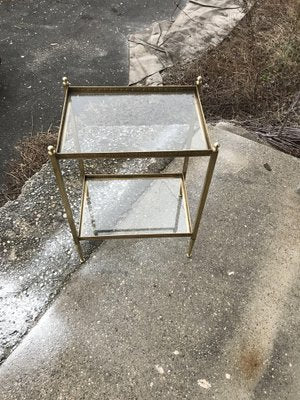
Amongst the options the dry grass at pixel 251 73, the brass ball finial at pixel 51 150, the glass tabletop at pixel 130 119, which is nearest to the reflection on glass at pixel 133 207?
the glass tabletop at pixel 130 119

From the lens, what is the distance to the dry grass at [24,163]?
104 inches

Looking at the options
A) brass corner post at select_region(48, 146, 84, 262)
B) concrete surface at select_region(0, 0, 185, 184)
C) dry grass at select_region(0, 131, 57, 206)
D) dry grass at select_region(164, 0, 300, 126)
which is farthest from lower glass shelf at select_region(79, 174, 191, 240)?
dry grass at select_region(164, 0, 300, 126)

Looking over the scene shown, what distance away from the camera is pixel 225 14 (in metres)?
4.12

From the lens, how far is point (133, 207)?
2162 millimetres

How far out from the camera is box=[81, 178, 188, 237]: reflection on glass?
→ 6.53 feet

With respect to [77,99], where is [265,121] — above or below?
below

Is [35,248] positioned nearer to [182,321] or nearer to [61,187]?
[61,187]

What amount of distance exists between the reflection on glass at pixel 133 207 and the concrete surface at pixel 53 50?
1.02 m

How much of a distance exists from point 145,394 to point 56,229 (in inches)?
→ 40.6

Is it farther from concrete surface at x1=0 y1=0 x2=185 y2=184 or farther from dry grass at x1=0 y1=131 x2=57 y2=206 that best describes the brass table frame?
concrete surface at x1=0 y1=0 x2=185 y2=184

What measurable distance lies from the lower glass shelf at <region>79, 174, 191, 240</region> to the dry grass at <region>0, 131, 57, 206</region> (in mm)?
761

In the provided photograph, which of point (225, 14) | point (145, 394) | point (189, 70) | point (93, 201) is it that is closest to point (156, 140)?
point (93, 201)

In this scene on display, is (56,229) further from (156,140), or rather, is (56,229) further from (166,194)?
(156,140)

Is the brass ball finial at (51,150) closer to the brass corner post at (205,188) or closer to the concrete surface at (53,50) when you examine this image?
the brass corner post at (205,188)
